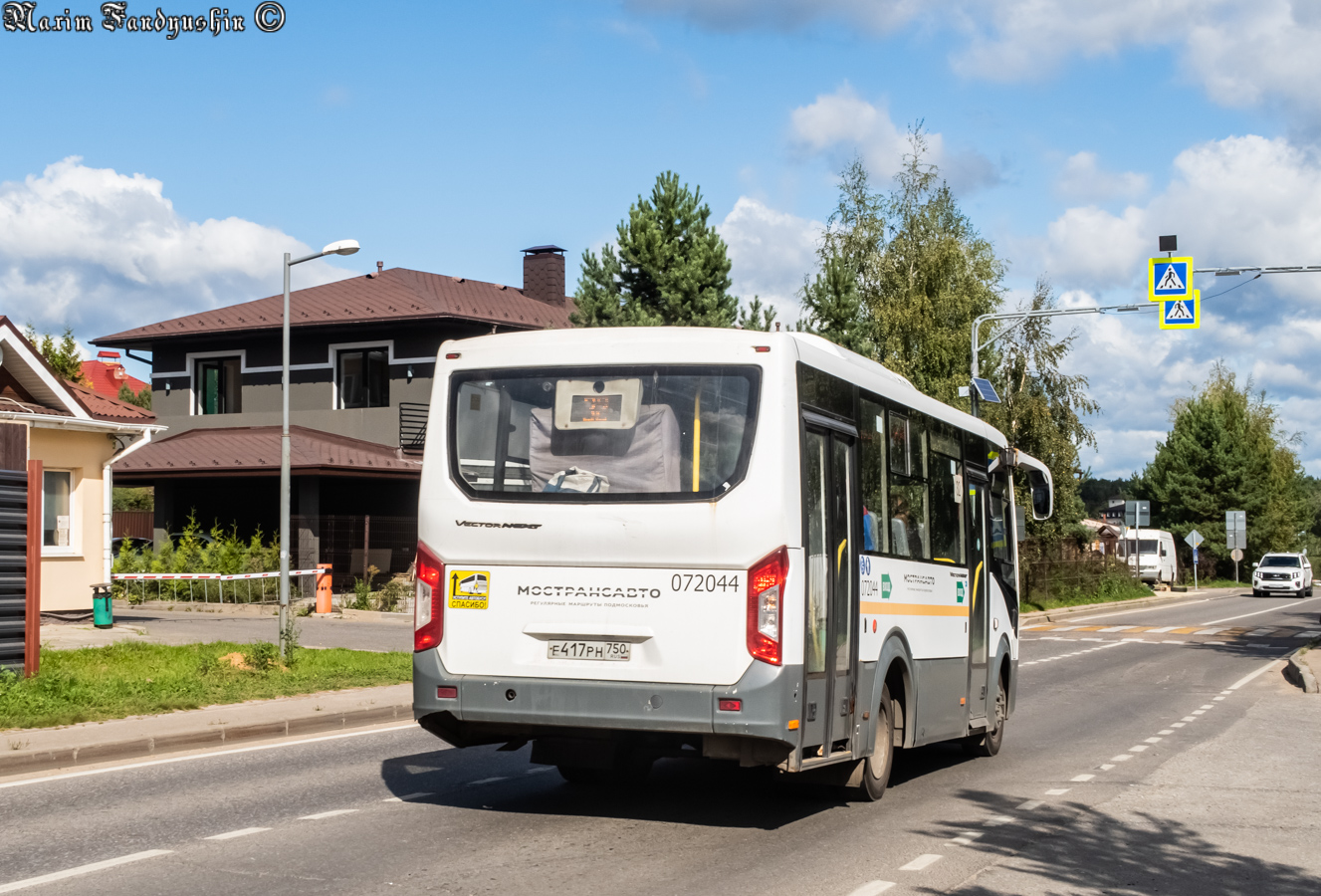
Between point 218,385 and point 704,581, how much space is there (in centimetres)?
3882

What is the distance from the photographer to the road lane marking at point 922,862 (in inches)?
314

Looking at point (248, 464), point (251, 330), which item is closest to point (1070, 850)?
point (248, 464)

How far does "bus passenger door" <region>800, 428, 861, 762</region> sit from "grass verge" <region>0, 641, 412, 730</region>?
7517mm

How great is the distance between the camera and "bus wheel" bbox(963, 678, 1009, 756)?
13336mm

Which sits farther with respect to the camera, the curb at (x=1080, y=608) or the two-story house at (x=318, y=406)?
the curb at (x=1080, y=608)

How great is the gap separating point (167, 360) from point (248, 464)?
949 cm

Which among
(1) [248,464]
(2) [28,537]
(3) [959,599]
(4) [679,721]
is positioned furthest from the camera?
(1) [248,464]

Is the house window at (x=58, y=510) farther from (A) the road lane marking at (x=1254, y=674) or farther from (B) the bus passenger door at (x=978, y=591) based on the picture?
(A) the road lane marking at (x=1254, y=674)

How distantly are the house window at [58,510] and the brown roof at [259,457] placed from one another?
896cm

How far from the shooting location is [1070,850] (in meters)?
8.66

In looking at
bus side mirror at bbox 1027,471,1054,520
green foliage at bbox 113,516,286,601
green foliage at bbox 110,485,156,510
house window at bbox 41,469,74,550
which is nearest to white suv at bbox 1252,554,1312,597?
green foliage at bbox 113,516,286,601

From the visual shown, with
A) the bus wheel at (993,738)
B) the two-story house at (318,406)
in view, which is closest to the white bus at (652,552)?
the bus wheel at (993,738)

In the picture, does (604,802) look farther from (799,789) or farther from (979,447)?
(979,447)

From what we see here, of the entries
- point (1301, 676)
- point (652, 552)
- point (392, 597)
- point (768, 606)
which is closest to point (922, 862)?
point (768, 606)
